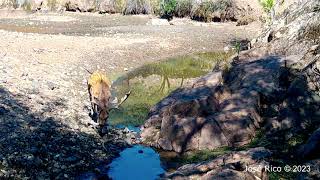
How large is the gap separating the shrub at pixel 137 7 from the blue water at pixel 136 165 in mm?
27169

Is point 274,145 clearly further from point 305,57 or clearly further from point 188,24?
point 188,24

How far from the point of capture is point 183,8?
36.6 metres

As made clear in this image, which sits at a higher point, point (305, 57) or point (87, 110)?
point (305, 57)

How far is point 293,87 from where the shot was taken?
11141mm

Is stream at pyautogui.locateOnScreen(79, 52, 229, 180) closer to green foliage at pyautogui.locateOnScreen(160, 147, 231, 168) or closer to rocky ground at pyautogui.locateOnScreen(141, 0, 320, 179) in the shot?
green foliage at pyautogui.locateOnScreen(160, 147, 231, 168)

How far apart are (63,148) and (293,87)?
5897mm

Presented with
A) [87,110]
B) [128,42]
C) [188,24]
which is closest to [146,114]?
[87,110]

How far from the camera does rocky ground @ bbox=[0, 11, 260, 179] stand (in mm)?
10492

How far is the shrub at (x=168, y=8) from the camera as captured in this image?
3652cm

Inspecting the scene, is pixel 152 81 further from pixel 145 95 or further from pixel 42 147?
pixel 42 147

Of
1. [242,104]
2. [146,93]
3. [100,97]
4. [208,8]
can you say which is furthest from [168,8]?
[242,104]

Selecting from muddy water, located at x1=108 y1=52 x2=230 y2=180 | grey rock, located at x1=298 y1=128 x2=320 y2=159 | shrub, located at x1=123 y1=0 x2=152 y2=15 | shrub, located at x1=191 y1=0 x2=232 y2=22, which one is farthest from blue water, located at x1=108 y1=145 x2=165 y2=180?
shrub, located at x1=123 y1=0 x2=152 y2=15

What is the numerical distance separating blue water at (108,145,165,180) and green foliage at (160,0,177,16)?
2576cm

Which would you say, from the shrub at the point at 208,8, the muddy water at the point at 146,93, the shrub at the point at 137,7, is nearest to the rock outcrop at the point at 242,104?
the muddy water at the point at 146,93
